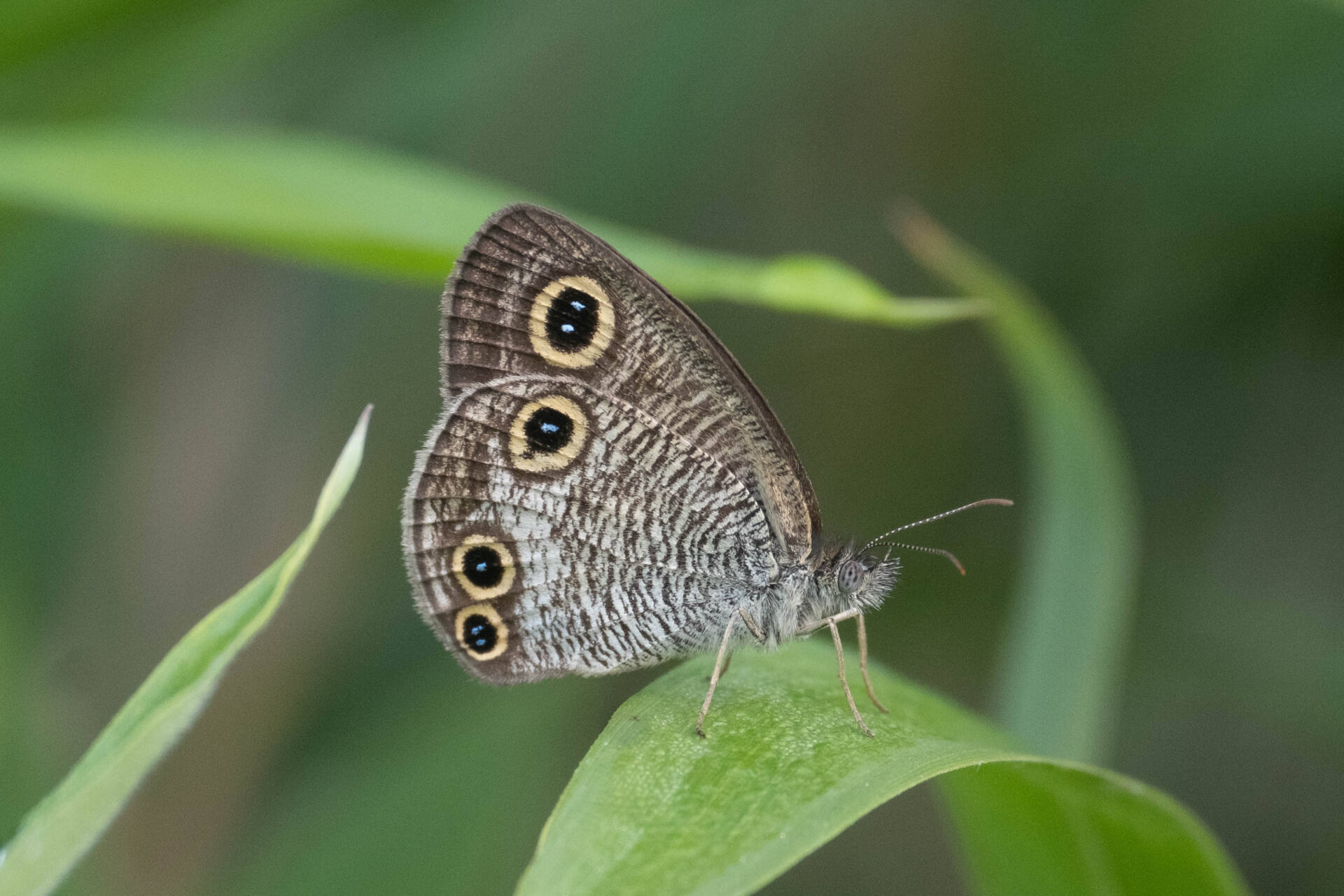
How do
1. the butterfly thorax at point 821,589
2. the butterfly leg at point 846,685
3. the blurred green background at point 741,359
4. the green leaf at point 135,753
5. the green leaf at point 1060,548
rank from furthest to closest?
the blurred green background at point 741,359, the green leaf at point 1060,548, the butterfly thorax at point 821,589, the butterfly leg at point 846,685, the green leaf at point 135,753

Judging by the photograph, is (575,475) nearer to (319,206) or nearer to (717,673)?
(717,673)

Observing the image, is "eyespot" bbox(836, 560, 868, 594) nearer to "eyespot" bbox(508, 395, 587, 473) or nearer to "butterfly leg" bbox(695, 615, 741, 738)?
"butterfly leg" bbox(695, 615, 741, 738)

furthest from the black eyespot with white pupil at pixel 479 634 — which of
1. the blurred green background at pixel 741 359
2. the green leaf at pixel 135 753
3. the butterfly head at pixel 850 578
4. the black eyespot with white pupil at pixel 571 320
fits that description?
the blurred green background at pixel 741 359

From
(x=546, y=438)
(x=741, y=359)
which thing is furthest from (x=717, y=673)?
(x=741, y=359)

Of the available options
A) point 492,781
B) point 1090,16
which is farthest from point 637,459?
point 1090,16

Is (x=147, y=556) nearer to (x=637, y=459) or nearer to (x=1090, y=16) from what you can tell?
(x=637, y=459)

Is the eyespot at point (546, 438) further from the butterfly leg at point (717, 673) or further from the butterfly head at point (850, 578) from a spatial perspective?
the butterfly head at point (850, 578)

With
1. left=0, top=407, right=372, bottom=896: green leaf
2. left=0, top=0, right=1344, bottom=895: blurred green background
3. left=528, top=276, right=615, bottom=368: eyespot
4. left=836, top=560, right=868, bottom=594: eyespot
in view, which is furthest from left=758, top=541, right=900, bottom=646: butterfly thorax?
left=0, top=0, right=1344, bottom=895: blurred green background
